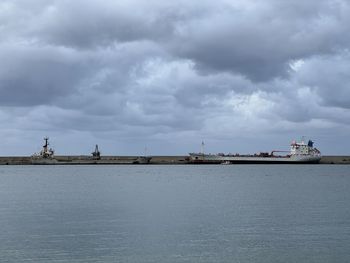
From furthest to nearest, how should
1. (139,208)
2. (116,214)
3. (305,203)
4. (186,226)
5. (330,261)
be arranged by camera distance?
(305,203) < (139,208) < (116,214) < (186,226) < (330,261)

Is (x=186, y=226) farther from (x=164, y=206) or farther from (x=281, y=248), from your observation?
(x=164, y=206)

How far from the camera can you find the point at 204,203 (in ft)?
231

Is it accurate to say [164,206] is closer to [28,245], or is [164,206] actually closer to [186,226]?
[186,226]

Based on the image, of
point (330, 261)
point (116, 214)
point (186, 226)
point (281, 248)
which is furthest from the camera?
point (116, 214)

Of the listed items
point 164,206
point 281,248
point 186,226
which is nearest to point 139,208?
point 164,206

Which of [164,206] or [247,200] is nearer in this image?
[164,206]

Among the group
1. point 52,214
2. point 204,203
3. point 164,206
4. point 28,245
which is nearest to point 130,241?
point 28,245

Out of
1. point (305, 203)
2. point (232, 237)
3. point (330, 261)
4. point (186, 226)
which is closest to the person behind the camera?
point (330, 261)

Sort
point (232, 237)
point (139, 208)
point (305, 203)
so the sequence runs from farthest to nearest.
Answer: point (305, 203) < point (139, 208) < point (232, 237)

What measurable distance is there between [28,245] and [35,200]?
3736 cm

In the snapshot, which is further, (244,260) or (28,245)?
(28,245)

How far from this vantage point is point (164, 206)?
66188 mm

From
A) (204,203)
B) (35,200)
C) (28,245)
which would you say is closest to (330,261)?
(28,245)

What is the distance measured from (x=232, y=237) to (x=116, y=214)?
18060 mm
